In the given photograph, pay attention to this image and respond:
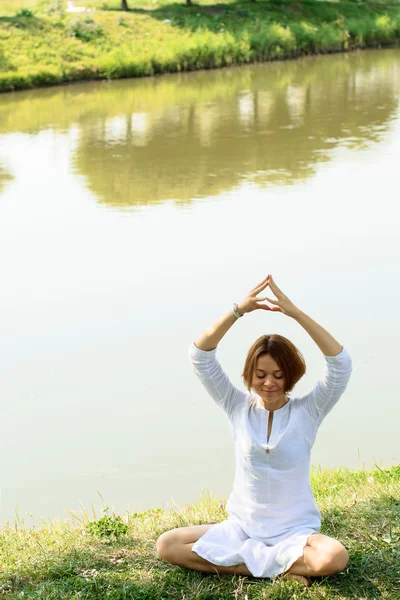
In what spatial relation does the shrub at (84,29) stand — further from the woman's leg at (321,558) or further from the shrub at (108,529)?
the woman's leg at (321,558)

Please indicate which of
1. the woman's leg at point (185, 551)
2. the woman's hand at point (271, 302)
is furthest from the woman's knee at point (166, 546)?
the woman's hand at point (271, 302)

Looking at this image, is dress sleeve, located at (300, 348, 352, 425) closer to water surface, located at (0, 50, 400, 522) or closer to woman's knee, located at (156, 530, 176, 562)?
woman's knee, located at (156, 530, 176, 562)

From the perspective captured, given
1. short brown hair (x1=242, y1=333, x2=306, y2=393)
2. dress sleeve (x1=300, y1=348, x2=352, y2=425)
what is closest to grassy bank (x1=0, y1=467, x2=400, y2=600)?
dress sleeve (x1=300, y1=348, x2=352, y2=425)

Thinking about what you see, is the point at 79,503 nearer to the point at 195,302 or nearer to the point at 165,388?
the point at 165,388

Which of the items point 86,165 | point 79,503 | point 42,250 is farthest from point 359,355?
point 86,165

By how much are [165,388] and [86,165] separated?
860cm

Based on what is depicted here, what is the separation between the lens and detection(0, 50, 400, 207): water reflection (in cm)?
1334

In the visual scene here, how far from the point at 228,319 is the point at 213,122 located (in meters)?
14.3

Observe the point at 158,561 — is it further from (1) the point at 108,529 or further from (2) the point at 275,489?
(2) the point at 275,489

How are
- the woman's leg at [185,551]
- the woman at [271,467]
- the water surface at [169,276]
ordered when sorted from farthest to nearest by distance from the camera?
1. the water surface at [169,276]
2. the woman's leg at [185,551]
3. the woman at [271,467]

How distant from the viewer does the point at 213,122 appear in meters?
17.5

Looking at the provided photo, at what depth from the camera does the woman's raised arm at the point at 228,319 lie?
3553mm

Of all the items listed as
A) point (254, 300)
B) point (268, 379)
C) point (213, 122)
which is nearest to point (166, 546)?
point (268, 379)

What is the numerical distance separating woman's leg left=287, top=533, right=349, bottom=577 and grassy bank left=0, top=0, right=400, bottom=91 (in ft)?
68.6
